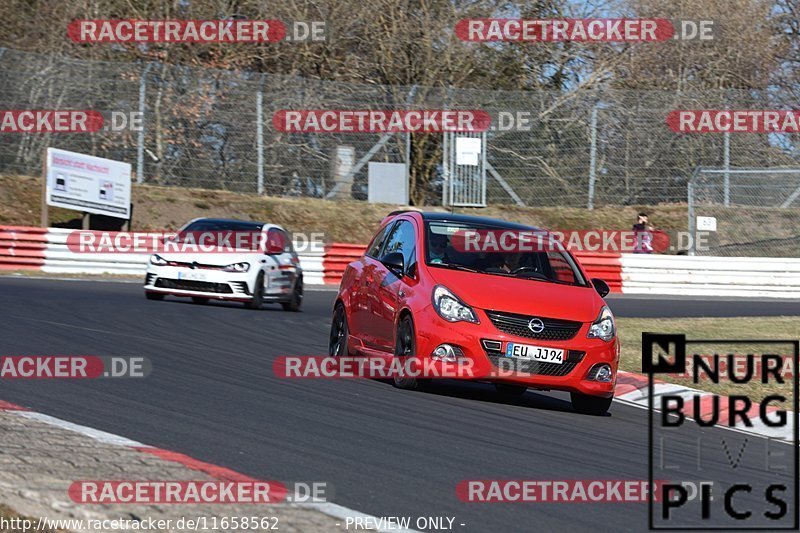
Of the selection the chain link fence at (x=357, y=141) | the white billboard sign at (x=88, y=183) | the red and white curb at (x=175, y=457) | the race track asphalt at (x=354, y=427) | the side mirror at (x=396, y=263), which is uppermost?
the chain link fence at (x=357, y=141)

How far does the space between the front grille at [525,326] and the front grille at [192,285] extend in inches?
362

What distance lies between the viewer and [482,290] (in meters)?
10.2

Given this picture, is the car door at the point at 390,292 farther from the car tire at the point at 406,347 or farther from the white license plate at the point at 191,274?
the white license plate at the point at 191,274

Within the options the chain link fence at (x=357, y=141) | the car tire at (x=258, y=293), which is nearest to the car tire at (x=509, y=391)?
the car tire at (x=258, y=293)

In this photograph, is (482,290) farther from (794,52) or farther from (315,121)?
(794,52)

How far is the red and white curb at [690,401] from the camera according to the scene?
10.3 meters

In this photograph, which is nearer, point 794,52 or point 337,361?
point 337,361

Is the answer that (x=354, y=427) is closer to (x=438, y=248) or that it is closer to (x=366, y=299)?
(x=438, y=248)

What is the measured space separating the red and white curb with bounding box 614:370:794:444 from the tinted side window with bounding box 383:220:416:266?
2588 millimetres

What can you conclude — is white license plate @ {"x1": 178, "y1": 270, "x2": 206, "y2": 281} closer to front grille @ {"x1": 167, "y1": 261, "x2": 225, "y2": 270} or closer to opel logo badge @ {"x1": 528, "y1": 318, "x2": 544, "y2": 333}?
front grille @ {"x1": 167, "y1": 261, "x2": 225, "y2": 270}

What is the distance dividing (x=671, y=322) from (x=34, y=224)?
17.2 metres

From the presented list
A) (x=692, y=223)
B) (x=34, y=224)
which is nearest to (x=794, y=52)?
(x=692, y=223)

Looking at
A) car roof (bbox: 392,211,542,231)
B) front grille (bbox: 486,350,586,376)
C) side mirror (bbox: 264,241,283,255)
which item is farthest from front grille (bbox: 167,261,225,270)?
front grille (bbox: 486,350,586,376)

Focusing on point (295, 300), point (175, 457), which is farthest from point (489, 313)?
point (295, 300)
